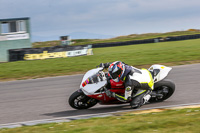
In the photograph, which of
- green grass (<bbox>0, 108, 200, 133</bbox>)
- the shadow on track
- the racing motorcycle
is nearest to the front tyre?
the racing motorcycle

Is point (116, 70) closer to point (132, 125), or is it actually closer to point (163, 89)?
point (163, 89)

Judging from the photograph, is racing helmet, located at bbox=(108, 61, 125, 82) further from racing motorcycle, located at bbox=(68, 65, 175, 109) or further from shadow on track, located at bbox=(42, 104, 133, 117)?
shadow on track, located at bbox=(42, 104, 133, 117)

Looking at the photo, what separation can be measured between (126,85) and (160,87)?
1.12 m

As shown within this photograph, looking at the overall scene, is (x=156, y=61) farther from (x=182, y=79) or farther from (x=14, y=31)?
(x=14, y=31)

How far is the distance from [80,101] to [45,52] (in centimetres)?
1509

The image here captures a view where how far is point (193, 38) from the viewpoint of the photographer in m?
37.5

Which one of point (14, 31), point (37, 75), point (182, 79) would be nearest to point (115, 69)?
point (182, 79)

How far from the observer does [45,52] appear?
22219 mm

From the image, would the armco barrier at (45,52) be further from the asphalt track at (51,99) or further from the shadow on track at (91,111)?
the shadow on track at (91,111)

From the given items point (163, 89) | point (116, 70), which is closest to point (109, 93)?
point (116, 70)

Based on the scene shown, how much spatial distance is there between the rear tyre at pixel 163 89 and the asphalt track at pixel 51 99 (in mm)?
175

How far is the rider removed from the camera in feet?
23.4

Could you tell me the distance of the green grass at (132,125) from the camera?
4910 mm

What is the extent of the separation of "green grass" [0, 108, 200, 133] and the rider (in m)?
0.97
